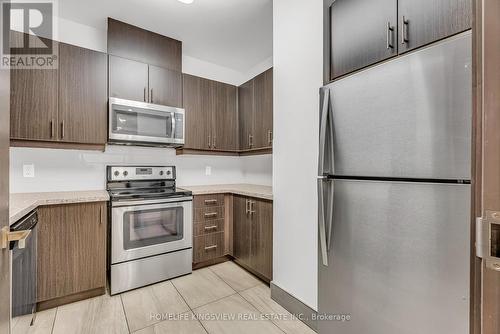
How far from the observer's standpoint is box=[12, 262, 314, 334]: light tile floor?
172 cm

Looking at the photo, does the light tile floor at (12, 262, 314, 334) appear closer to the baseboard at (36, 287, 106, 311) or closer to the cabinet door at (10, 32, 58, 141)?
the baseboard at (36, 287, 106, 311)

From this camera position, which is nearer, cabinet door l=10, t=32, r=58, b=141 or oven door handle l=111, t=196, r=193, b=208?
cabinet door l=10, t=32, r=58, b=141

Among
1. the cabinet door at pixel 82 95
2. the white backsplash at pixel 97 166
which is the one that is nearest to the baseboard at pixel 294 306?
the white backsplash at pixel 97 166

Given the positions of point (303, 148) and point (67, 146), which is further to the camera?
point (67, 146)

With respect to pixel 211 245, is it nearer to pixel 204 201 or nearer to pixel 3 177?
pixel 204 201

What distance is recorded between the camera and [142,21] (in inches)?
97.3

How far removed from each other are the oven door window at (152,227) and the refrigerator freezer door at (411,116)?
5.87 feet

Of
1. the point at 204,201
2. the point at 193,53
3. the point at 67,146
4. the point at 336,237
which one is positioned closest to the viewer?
the point at 336,237

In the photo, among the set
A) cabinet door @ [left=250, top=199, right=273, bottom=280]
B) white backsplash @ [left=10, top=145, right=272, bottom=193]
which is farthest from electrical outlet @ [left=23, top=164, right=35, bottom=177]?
cabinet door @ [left=250, top=199, right=273, bottom=280]

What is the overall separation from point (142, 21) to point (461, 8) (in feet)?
8.71

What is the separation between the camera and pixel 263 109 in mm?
2666

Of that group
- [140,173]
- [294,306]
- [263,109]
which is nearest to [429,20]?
[263,109]

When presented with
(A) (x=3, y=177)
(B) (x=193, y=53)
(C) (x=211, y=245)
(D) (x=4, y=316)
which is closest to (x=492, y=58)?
(A) (x=3, y=177)

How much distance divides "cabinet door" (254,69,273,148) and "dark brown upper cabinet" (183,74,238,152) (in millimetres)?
494
